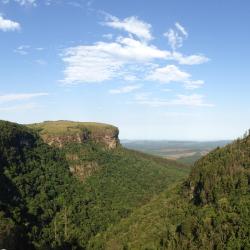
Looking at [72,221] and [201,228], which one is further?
[72,221]

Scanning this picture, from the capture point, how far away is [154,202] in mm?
194125

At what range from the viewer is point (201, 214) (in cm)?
15275

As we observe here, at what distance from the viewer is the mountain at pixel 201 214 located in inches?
5347

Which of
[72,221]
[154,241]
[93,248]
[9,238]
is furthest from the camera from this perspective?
[72,221]

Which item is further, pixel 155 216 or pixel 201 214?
pixel 155 216

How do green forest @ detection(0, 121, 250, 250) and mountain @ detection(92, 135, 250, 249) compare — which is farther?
mountain @ detection(92, 135, 250, 249)

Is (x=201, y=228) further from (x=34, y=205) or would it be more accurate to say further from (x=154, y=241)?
(x=34, y=205)

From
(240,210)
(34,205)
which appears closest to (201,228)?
(240,210)

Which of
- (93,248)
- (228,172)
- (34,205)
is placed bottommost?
(93,248)

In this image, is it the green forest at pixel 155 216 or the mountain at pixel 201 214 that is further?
the mountain at pixel 201 214

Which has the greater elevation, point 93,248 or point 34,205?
point 34,205

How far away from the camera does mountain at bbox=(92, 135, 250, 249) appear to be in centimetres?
13583

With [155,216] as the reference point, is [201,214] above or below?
above

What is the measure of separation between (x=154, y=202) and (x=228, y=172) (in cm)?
3984
